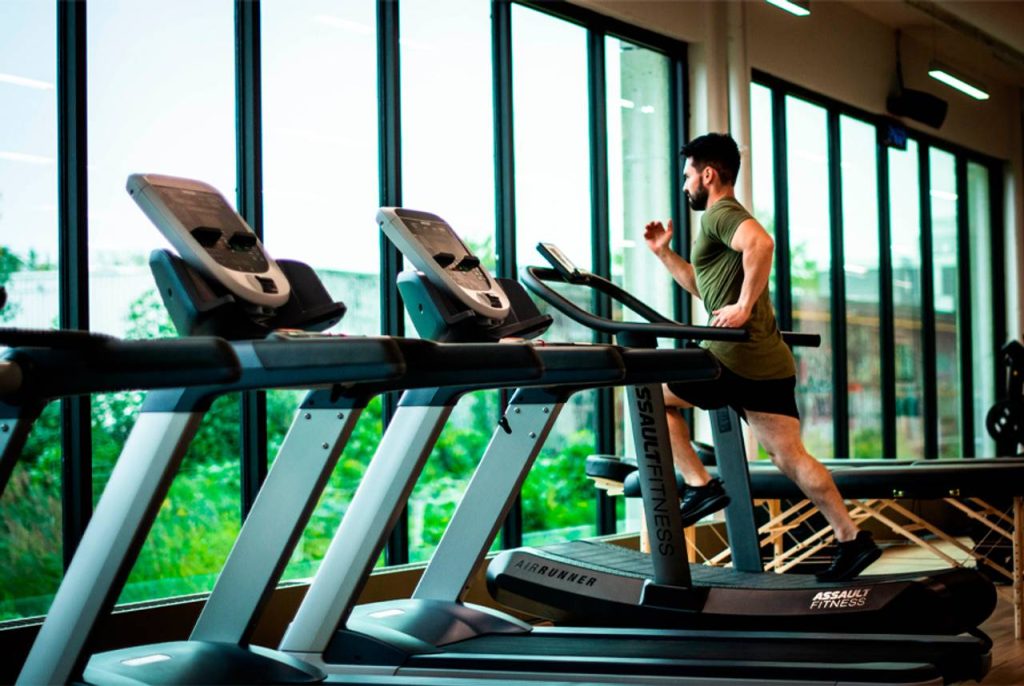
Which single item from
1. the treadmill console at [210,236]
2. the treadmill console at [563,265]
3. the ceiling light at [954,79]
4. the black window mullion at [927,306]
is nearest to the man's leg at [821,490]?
the treadmill console at [563,265]

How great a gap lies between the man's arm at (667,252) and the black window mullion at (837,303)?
390cm

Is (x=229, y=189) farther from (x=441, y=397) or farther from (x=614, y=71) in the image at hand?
(x=614, y=71)

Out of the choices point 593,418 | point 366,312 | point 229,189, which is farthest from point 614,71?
point 229,189

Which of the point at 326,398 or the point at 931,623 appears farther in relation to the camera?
the point at 931,623

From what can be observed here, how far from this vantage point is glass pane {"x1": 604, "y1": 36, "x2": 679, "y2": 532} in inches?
259

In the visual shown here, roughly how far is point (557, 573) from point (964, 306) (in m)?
6.92

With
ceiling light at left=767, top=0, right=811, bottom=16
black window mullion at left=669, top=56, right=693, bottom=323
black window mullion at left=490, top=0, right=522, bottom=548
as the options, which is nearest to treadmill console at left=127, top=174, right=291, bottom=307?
black window mullion at left=490, top=0, right=522, bottom=548

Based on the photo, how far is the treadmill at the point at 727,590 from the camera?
12.5 ft

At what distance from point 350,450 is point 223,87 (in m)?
1.46

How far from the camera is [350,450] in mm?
5191

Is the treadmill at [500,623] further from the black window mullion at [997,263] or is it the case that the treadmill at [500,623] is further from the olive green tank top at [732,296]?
the black window mullion at [997,263]

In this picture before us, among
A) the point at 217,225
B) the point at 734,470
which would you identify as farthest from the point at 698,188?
the point at 217,225

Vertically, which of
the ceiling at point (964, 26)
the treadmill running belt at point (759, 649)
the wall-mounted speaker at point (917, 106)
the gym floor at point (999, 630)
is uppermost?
the ceiling at point (964, 26)

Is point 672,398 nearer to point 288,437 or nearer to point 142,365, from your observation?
point 288,437
